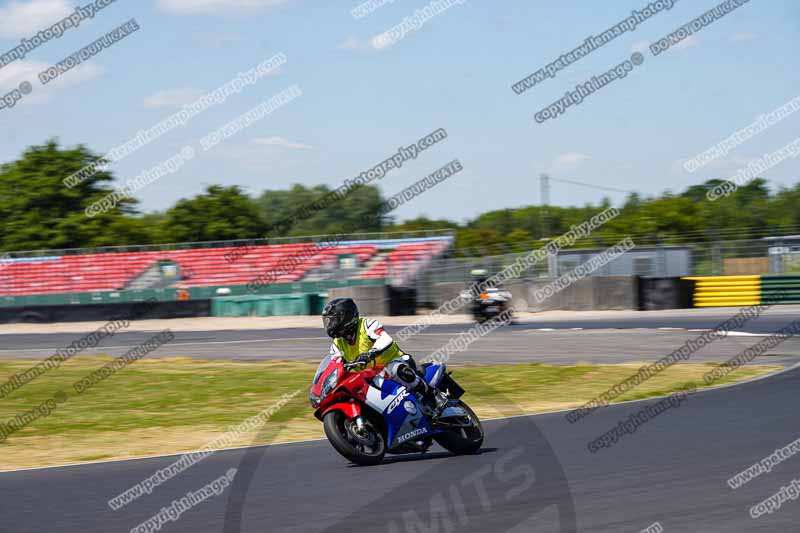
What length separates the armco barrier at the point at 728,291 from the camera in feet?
108

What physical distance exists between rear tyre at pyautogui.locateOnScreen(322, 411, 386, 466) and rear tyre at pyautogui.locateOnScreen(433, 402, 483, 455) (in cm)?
60

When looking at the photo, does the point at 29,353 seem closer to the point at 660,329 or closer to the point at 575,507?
the point at 660,329

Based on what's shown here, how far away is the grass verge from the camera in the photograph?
11914 mm

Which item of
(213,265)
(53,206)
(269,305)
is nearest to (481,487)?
(269,305)

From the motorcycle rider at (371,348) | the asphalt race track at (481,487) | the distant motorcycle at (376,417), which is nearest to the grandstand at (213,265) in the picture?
the asphalt race track at (481,487)

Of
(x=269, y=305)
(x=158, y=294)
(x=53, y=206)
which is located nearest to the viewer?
(x=269, y=305)

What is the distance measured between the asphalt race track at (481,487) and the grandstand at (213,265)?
29.8 m

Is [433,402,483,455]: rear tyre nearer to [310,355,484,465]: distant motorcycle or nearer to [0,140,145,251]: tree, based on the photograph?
[310,355,484,465]: distant motorcycle

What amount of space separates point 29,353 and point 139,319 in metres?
12.1

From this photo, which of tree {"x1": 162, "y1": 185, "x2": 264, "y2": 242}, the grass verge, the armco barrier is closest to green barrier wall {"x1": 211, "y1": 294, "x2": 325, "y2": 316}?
the armco barrier

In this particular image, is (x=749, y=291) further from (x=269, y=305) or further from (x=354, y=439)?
(x=354, y=439)

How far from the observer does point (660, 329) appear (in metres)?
26.2

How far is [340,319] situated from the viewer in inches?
350

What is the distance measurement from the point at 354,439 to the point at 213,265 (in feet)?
121
